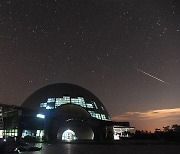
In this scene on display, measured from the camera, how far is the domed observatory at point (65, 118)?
63.1 m

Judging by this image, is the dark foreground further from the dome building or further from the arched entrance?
the arched entrance

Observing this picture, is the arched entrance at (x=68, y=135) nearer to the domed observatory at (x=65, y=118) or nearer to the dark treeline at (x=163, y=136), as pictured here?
the domed observatory at (x=65, y=118)

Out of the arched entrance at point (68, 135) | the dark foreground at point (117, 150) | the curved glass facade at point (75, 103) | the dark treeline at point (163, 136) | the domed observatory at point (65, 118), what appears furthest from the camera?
the curved glass facade at point (75, 103)

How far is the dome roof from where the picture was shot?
7312 cm

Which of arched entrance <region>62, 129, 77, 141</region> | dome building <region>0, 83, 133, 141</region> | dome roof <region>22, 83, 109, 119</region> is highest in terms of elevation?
dome roof <region>22, 83, 109, 119</region>

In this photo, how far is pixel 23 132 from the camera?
60.9m

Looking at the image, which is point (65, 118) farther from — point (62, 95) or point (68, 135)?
point (62, 95)

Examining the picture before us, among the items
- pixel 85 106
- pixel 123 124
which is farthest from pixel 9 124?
pixel 123 124

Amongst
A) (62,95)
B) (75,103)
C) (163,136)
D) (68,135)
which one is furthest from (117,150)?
(62,95)

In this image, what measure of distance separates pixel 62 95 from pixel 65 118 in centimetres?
901

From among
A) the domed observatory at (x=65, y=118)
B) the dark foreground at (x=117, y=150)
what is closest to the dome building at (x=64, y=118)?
the domed observatory at (x=65, y=118)

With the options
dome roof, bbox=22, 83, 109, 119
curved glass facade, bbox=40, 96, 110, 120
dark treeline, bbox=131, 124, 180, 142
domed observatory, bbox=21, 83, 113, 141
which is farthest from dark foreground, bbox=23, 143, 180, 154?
dome roof, bbox=22, 83, 109, 119

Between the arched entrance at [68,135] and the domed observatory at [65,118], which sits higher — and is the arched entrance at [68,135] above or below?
below

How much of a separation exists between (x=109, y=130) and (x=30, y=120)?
19.7 metres
